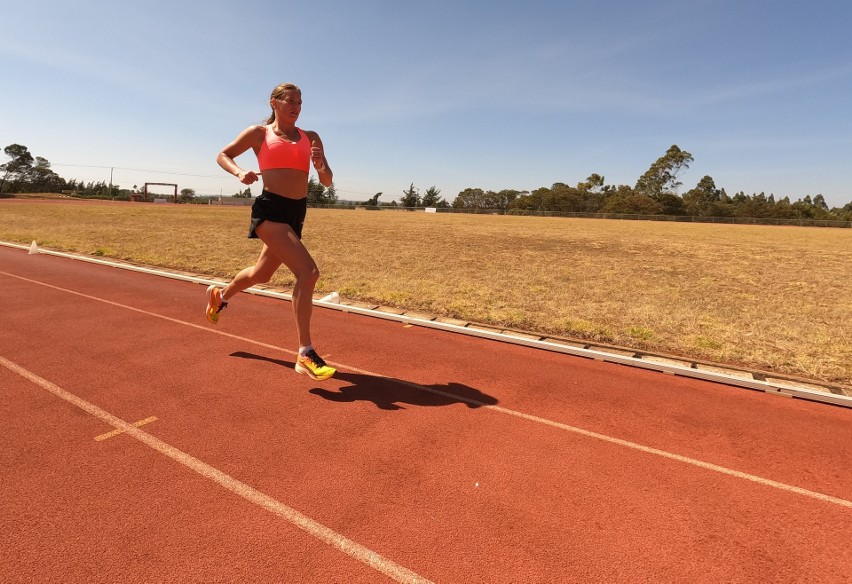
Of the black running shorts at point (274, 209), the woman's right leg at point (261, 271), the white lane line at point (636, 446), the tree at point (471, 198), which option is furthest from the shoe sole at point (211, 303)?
the tree at point (471, 198)

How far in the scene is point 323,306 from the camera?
258 inches

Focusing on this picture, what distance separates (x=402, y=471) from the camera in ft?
8.44

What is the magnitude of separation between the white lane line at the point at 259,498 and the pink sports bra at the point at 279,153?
6.97 feet

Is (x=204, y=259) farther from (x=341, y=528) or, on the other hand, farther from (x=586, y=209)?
(x=586, y=209)

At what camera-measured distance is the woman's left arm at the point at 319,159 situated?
3.61m

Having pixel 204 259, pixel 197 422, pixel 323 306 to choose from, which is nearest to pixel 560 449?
pixel 197 422

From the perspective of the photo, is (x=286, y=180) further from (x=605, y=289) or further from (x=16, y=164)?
(x=16, y=164)

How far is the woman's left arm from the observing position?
11.8 ft

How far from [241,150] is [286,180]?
467 millimetres

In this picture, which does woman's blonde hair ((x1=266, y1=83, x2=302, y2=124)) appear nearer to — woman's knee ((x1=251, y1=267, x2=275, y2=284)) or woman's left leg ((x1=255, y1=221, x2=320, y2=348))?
woman's left leg ((x1=255, y1=221, x2=320, y2=348))

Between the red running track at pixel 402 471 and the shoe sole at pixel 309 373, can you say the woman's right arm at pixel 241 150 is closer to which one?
the shoe sole at pixel 309 373

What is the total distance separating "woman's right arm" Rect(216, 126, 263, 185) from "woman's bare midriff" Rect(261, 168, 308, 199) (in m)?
0.11

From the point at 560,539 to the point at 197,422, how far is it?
2.42 m

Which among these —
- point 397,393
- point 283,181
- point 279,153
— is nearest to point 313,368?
point 397,393
